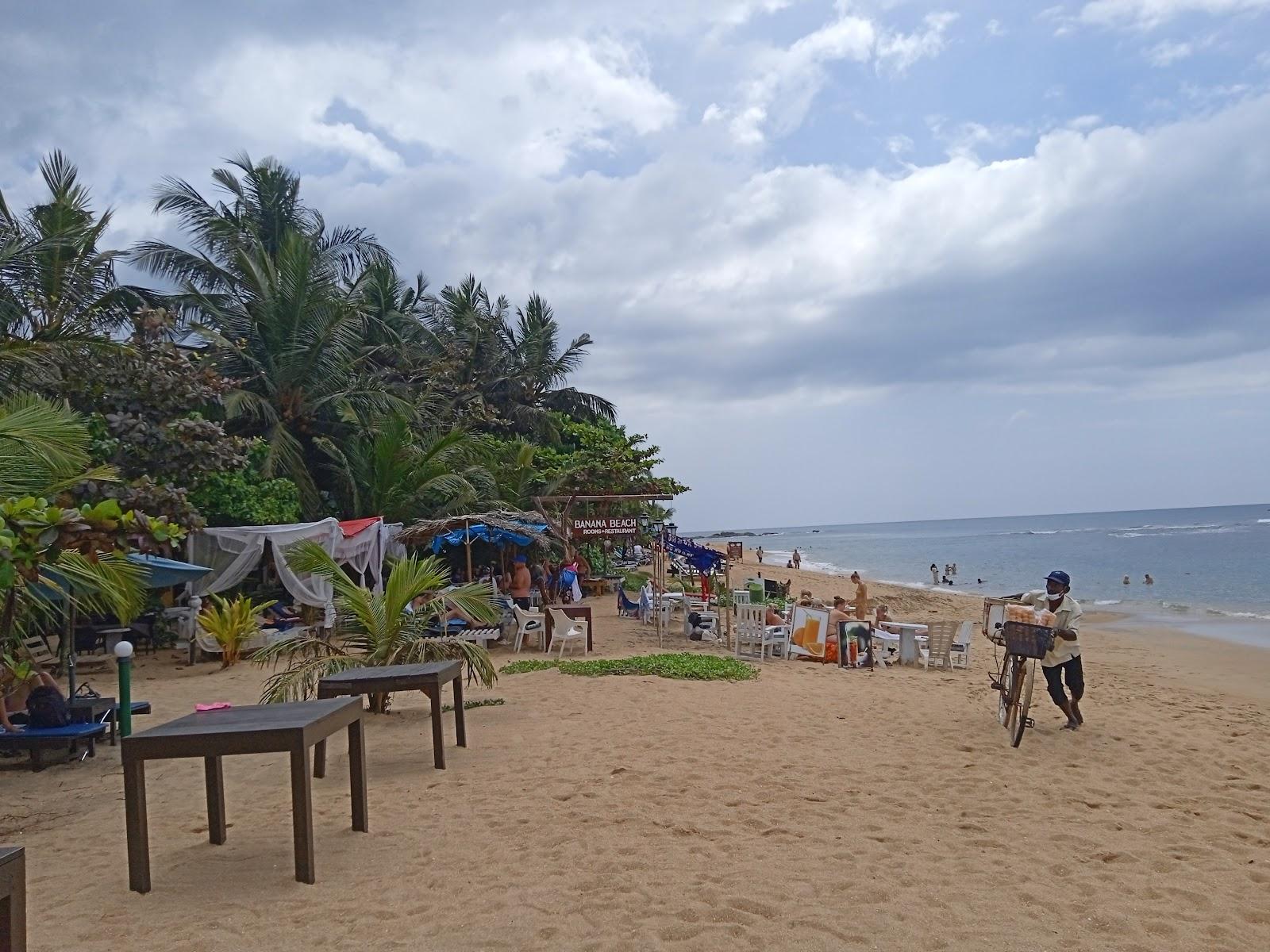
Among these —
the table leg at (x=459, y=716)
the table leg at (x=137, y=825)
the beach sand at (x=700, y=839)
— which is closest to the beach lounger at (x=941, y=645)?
the beach sand at (x=700, y=839)

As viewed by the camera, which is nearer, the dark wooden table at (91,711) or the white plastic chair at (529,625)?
the dark wooden table at (91,711)

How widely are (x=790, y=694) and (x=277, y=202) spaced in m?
18.8

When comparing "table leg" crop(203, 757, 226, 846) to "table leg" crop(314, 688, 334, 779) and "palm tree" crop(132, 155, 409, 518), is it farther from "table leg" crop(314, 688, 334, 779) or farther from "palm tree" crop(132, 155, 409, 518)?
"palm tree" crop(132, 155, 409, 518)

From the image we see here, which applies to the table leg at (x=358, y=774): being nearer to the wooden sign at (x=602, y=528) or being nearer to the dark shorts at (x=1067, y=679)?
the dark shorts at (x=1067, y=679)

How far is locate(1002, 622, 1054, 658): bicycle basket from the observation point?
6172 millimetres

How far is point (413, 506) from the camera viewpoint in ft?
59.4

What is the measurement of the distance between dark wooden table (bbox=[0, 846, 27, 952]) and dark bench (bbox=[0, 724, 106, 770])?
13.9ft

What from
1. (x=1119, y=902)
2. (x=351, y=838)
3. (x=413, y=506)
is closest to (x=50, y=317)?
(x=413, y=506)

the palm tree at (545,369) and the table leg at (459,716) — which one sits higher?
the palm tree at (545,369)

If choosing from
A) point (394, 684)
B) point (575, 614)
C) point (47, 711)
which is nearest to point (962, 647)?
point (575, 614)

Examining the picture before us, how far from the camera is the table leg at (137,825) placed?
3646 mm

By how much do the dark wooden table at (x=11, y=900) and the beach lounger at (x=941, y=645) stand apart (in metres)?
9.96

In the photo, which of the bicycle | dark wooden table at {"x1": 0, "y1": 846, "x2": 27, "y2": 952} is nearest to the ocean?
the bicycle

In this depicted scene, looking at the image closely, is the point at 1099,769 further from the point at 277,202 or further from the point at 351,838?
the point at 277,202
